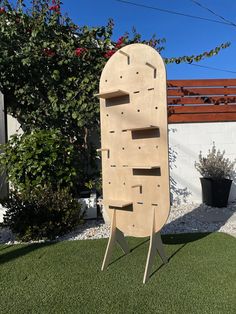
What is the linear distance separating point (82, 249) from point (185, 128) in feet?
11.3

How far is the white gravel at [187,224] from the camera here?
13.7 feet

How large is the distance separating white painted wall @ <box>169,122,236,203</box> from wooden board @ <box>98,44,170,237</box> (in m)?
3.07

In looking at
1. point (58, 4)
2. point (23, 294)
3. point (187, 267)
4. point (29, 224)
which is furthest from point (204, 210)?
point (58, 4)

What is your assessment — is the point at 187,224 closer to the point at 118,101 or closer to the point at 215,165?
the point at 215,165

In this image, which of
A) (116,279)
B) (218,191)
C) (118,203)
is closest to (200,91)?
(218,191)

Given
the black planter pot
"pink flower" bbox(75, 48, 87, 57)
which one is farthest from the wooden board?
the black planter pot

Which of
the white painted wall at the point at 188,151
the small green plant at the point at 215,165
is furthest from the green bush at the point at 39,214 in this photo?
the small green plant at the point at 215,165

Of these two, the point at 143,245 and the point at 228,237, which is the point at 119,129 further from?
the point at 228,237

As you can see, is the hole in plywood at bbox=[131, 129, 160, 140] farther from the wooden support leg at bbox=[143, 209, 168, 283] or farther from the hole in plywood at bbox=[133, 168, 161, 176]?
the wooden support leg at bbox=[143, 209, 168, 283]

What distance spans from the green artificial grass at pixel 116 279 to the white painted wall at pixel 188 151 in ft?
7.67

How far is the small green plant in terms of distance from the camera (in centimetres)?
577

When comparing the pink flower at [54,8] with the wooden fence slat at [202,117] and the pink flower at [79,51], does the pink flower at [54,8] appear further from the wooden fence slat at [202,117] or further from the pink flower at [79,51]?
the wooden fence slat at [202,117]

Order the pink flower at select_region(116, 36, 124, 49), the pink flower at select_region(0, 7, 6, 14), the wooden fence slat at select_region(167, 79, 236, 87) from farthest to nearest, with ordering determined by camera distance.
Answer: the wooden fence slat at select_region(167, 79, 236, 87), the pink flower at select_region(116, 36, 124, 49), the pink flower at select_region(0, 7, 6, 14)

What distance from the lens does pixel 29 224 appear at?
13.1 ft
